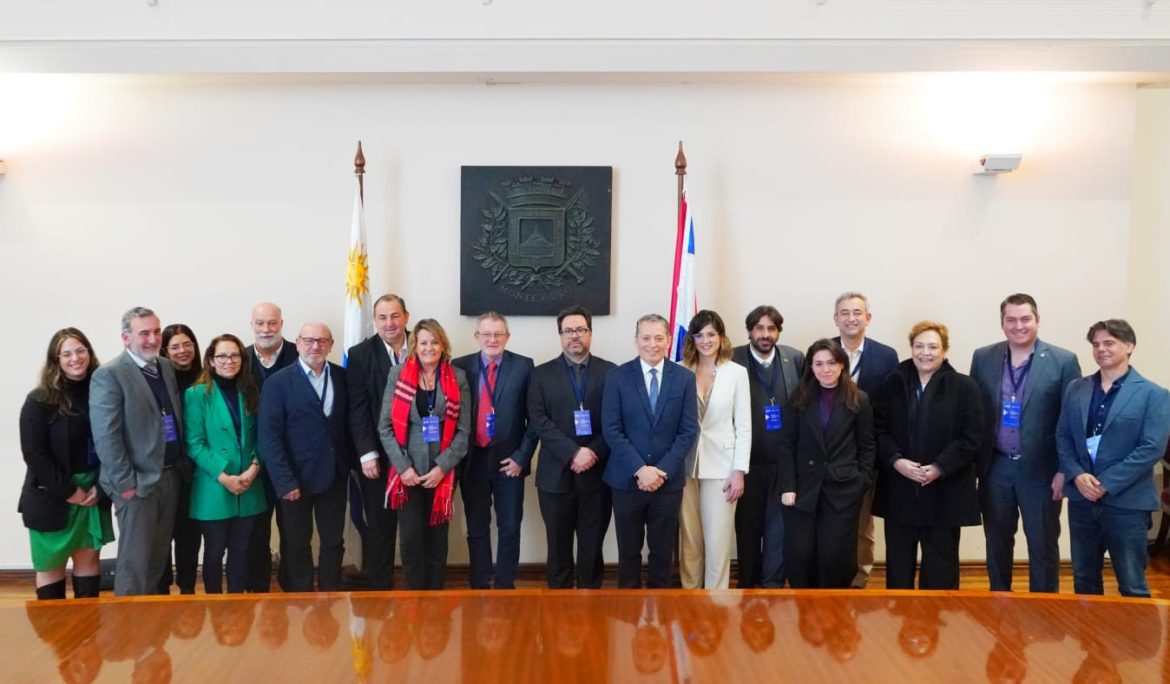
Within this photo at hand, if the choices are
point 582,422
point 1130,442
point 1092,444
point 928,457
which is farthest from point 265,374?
point 1130,442

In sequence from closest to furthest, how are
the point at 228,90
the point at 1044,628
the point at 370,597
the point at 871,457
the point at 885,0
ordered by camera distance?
the point at 1044,628
the point at 370,597
the point at 871,457
the point at 885,0
the point at 228,90

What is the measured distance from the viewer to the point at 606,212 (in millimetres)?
4574

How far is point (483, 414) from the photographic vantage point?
A: 12.8ft

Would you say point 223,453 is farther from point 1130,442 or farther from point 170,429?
point 1130,442

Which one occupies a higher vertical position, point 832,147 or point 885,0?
point 885,0

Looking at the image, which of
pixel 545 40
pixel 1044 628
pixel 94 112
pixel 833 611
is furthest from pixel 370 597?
pixel 94 112

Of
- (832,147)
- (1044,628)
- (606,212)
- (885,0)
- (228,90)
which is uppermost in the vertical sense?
(885,0)

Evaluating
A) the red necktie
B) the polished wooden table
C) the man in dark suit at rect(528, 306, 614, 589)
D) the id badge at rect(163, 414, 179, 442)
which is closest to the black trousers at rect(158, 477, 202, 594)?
the id badge at rect(163, 414, 179, 442)

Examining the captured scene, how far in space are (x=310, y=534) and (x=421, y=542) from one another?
0.53 metres

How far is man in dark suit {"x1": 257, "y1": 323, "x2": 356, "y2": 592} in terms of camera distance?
356cm

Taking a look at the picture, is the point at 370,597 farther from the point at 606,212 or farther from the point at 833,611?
the point at 606,212

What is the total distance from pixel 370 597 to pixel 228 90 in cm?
350

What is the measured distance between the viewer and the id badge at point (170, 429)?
345 centimetres

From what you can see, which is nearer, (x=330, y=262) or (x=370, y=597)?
(x=370, y=597)
